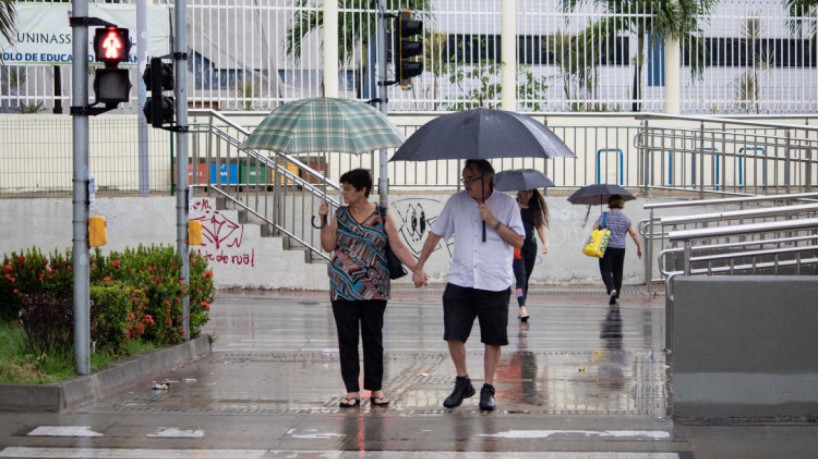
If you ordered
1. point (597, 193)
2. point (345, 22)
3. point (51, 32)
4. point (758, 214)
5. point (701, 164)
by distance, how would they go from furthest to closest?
point (345, 22), point (51, 32), point (701, 164), point (597, 193), point (758, 214)

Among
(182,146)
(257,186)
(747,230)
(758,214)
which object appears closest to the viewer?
(747,230)

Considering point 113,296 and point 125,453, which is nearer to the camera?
Answer: point 125,453

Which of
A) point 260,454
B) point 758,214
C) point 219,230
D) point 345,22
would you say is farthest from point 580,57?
point 260,454

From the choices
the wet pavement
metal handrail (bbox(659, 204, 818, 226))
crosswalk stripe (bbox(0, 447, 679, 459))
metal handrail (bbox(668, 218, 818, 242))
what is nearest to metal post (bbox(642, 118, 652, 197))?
the wet pavement

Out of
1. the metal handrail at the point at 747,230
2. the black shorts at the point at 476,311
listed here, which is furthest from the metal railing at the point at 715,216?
the black shorts at the point at 476,311

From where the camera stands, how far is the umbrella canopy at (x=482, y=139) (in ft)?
30.1

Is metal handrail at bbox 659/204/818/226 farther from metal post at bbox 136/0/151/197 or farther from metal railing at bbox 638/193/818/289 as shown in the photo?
metal post at bbox 136/0/151/197

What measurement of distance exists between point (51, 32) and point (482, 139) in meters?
15.1

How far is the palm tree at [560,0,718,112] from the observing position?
2441 centimetres

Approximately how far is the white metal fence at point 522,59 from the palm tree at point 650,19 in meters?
0.04

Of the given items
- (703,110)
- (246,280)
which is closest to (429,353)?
(246,280)

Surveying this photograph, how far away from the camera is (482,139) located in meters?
9.24

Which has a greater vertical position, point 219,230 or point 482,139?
point 482,139

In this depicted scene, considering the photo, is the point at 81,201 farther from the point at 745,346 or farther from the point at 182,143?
the point at 745,346
